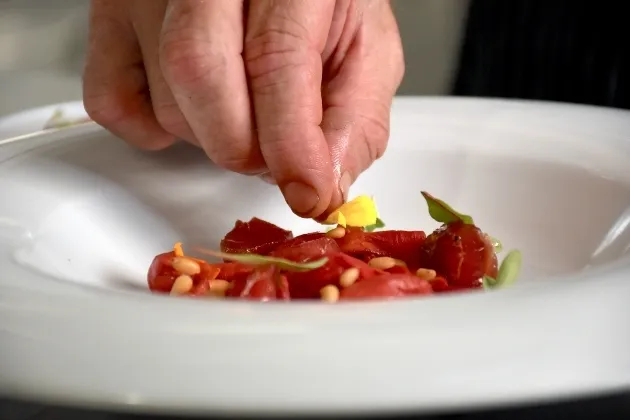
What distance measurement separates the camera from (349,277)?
1.44 feet

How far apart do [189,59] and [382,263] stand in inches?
7.2

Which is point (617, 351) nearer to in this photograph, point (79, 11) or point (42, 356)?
point (42, 356)

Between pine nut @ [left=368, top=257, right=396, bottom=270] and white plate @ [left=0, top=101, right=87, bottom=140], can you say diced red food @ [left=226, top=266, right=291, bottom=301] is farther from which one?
white plate @ [left=0, top=101, right=87, bottom=140]

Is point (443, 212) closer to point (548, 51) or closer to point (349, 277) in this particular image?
point (349, 277)

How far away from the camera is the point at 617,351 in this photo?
292mm

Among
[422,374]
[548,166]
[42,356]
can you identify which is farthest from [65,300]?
[548,166]

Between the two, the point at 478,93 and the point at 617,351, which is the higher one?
the point at 617,351

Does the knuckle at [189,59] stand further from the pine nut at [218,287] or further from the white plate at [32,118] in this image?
the white plate at [32,118]

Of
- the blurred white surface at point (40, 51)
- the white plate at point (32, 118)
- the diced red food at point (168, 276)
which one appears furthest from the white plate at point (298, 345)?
the blurred white surface at point (40, 51)

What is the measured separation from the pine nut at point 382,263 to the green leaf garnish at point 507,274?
0.06m

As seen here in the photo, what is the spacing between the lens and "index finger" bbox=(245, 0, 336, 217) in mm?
493

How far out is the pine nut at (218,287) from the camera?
466mm

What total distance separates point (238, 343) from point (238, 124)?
0.25m

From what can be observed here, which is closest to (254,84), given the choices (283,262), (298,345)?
(283,262)
